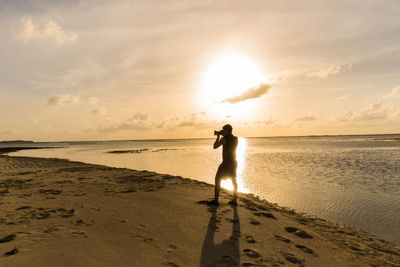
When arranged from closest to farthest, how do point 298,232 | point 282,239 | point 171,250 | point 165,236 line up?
point 171,250
point 165,236
point 282,239
point 298,232

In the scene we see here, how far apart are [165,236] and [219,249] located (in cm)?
124

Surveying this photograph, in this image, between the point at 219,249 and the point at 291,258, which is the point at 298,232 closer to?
the point at 291,258

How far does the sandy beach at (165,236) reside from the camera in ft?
14.4

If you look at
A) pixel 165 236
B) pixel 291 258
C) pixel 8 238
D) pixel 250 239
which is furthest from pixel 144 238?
pixel 291 258

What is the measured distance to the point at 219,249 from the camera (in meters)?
4.91

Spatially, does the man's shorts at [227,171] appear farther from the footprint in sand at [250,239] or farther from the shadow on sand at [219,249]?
the footprint in sand at [250,239]

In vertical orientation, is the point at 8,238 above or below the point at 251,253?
above

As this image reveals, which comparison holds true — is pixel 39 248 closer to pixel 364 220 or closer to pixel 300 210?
pixel 300 210

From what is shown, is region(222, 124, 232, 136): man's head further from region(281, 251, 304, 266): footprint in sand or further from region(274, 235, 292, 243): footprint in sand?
region(281, 251, 304, 266): footprint in sand

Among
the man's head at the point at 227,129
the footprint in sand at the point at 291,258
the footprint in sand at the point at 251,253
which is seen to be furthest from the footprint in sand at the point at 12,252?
the man's head at the point at 227,129

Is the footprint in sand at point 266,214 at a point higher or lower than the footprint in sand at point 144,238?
lower

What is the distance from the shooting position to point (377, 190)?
13055mm

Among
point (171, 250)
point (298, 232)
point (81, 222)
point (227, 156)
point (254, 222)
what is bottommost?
point (298, 232)

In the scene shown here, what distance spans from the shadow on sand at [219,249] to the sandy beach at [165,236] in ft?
0.06
